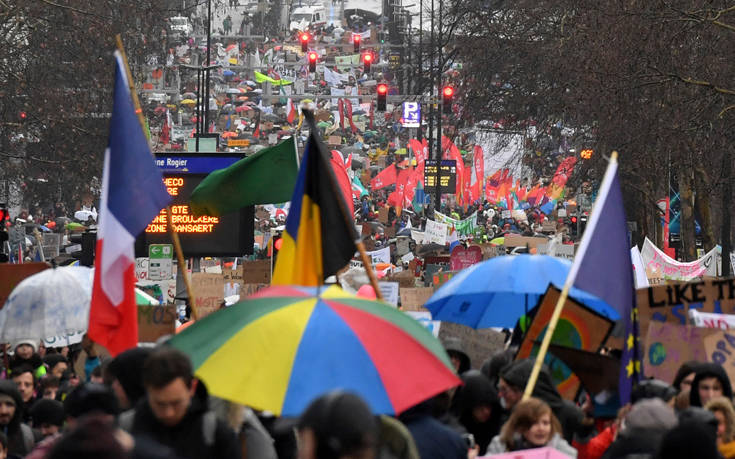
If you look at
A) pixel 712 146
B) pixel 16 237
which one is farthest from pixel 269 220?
pixel 712 146

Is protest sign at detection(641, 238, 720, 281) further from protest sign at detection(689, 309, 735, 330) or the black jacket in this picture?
the black jacket

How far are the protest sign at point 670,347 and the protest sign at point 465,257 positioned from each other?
1193 cm

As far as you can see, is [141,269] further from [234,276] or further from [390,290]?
[390,290]

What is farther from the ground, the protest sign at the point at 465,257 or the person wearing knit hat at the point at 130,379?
the person wearing knit hat at the point at 130,379

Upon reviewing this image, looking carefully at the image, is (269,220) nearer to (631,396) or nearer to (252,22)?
(631,396)

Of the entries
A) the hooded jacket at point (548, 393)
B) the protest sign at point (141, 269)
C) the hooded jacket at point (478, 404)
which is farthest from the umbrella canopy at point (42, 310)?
the protest sign at point (141, 269)

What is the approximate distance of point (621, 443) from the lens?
6.06 meters

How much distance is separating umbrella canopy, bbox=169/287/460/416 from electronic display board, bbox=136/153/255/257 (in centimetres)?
1215

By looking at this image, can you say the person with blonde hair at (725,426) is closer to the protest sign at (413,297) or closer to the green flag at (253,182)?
the green flag at (253,182)

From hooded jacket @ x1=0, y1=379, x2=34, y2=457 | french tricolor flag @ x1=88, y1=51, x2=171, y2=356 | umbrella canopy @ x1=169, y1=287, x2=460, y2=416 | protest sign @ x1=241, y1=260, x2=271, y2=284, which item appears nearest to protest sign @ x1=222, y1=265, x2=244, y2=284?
protest sign @ x1=241, y1=260, x2=271, y2=284

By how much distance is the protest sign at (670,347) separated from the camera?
8.45 metres

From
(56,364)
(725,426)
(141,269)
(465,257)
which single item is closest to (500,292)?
(56,364)

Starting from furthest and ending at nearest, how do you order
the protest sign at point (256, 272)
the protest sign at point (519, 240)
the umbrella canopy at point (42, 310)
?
the protest sign at point (519, 240), the protest sign at point (256, 272), the umbrella canopy at point (42, 310)

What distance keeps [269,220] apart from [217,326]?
125ft
